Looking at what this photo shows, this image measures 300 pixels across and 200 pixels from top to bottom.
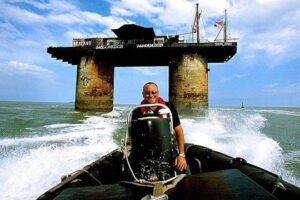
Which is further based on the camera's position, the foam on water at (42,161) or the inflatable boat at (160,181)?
the foam on water at (42,161)

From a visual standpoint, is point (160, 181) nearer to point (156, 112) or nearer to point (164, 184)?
point (164, 184)

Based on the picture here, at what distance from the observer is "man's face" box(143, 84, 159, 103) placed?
10.9ft

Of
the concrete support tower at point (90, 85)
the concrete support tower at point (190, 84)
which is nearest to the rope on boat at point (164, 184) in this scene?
the concrete support tower at point (190, 84)

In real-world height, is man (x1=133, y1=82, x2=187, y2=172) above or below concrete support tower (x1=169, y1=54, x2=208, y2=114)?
below

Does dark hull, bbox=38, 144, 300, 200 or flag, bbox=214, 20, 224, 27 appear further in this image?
flag, bbox=214, 20, 224, 27

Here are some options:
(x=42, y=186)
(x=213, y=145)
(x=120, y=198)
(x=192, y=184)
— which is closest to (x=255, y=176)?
(x=192, y=184)

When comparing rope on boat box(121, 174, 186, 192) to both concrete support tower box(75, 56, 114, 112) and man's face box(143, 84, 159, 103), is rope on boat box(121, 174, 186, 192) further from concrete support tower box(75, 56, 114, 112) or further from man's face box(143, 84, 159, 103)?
concrete support tower box(75, 56, 114, 112)

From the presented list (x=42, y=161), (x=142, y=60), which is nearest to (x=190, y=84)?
(x=142, y=60)

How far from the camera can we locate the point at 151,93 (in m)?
3.31

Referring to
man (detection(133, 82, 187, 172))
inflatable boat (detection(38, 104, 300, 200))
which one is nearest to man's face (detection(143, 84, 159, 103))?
man (detection(133, 82, 187, 172))

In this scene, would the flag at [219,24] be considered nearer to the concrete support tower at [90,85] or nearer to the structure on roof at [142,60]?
the structure on roof at [142,60]

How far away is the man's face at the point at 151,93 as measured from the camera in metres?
3.32

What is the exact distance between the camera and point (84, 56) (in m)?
25.1

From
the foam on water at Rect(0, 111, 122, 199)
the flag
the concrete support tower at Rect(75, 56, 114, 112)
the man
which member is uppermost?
the flag
